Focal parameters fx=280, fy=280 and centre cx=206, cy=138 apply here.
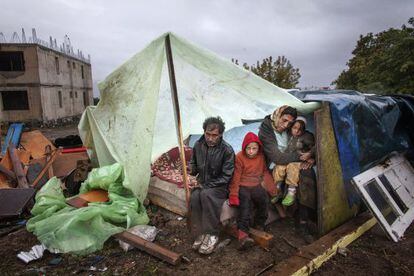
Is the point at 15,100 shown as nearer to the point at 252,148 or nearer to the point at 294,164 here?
the point at 252,148

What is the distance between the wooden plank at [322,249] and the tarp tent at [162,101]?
152cm

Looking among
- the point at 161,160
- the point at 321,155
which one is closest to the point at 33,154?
the point at 161,160

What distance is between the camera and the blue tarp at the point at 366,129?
11.1 feet

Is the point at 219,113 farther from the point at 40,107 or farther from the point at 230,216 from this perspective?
the point at 40,107

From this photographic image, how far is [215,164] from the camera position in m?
3.32

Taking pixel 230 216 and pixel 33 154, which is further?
pixel 33 154

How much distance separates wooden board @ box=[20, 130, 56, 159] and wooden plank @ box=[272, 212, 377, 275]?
18.3 feet

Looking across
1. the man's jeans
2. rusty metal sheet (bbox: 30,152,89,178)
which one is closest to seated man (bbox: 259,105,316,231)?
the man's jeans

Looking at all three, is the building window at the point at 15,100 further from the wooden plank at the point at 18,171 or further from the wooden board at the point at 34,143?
the wooden plank at the point at 18,171

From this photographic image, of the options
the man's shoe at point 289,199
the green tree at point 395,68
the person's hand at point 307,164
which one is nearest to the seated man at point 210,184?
the man's shoe at point 289,199

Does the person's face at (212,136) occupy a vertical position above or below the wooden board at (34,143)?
above

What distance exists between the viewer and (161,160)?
5055 millimetres

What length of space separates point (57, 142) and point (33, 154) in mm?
1057

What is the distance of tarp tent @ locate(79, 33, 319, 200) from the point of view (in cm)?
354
